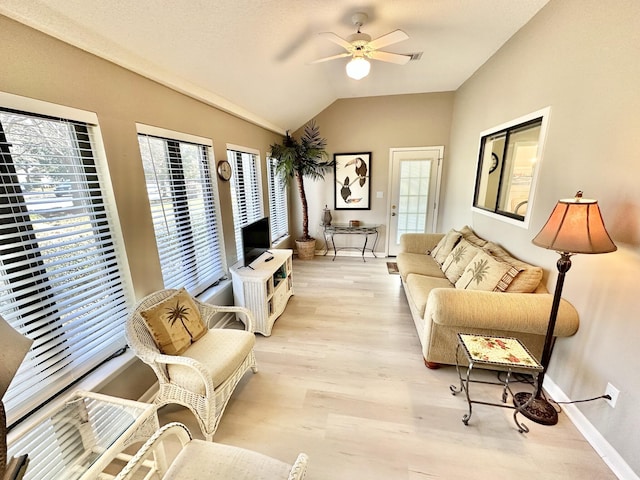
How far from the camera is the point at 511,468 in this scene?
1.42 m

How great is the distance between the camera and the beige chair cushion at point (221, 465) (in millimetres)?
1024

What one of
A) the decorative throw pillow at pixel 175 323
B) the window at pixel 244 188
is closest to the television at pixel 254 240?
the window at pixel 244 188

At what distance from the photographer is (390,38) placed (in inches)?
75.2

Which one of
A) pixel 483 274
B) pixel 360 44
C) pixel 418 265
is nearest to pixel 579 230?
pixel 483 274

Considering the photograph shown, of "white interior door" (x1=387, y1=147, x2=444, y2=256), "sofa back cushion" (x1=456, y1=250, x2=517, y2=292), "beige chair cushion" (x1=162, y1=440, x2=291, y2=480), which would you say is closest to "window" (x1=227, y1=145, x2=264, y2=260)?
"beige chair cushion" (x1=162, y1=440, x2=291, y2=480)

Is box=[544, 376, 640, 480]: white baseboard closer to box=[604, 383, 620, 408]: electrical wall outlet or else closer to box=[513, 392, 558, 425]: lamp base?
box=[513, 392, 558, 425]: lamp base

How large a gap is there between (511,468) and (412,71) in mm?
3944

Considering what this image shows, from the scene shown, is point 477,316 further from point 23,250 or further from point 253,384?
point 23,250

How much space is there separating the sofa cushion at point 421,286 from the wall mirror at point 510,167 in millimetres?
877

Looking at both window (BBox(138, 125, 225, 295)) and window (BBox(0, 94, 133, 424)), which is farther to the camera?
window (BBox(138, 125, 225, 295))

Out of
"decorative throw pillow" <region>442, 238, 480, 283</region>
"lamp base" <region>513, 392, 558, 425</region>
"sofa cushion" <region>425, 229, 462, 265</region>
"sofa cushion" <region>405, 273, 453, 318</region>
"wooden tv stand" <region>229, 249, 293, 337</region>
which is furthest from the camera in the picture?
"sofa cushion" <region>425, 229, 462, 265</region>

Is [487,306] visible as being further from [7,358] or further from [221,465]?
[7,358]

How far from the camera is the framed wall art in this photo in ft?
15.6

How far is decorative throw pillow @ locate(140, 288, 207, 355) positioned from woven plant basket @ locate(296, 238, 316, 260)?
3001mm
